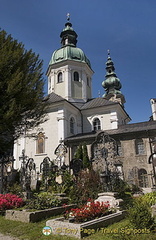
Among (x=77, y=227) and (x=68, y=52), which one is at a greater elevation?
(x=68, y=52)

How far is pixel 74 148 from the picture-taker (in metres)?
23.0

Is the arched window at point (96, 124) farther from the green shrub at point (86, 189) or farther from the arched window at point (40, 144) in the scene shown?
the green shrub at point (86, 189)

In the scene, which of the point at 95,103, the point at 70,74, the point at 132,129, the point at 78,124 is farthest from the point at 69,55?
the point at 132,129

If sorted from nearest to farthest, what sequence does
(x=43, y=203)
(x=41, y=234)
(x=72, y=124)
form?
(x=41, y=234) < (x=43, y=203) < (x=72, y=124)

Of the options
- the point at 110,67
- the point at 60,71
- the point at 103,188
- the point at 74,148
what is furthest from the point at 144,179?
the point at 110,67

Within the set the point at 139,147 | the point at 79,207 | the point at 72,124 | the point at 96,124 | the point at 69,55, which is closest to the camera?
the point at 79,207

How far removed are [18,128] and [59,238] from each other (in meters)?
8.29

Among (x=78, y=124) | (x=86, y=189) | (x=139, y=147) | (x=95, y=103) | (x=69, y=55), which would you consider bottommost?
(x=86, y=189)

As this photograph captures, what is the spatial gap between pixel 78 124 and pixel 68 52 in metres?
11.7

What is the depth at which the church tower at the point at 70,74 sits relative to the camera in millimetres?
28781

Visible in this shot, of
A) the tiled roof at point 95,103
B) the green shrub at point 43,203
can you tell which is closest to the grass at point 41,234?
the green shrub at point 43,203

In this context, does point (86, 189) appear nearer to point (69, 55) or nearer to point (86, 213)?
point (86, 213)

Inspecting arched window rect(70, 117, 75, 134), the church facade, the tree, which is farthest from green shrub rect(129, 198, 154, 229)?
arched window rect(70, 117, 75, 134)

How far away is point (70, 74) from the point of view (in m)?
29.1
